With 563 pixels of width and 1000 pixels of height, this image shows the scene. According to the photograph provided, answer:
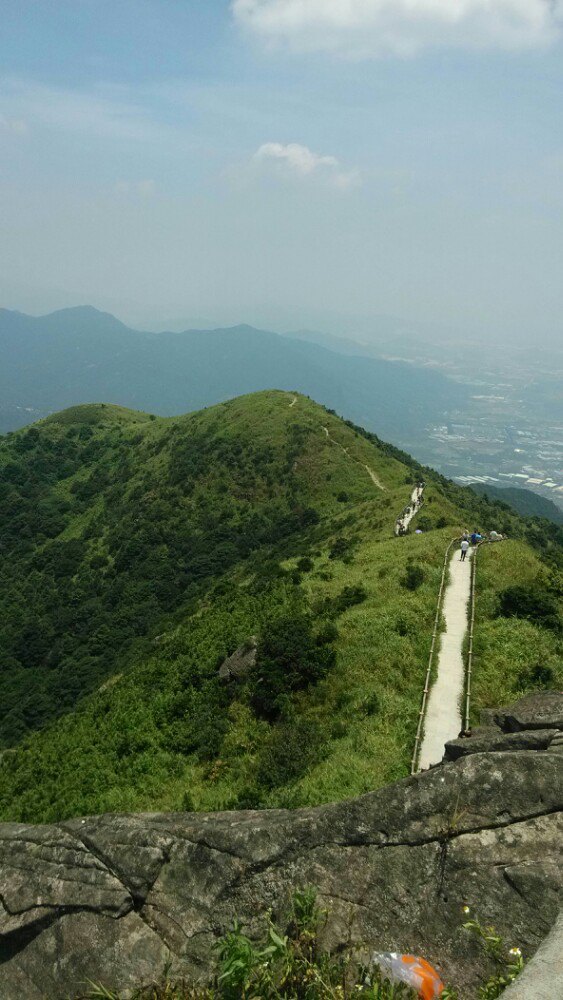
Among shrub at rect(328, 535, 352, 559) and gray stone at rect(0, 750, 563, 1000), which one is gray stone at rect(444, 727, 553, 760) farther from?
shrub at rect(328, 535, 352, 559)

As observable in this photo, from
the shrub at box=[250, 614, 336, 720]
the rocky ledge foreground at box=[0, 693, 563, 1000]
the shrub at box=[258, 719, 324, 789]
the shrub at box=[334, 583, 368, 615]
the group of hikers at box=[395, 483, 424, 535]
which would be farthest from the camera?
the group of hikers at box=[395, 483, 424, 535]

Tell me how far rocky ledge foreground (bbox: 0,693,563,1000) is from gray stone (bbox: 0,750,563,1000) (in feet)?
0.07

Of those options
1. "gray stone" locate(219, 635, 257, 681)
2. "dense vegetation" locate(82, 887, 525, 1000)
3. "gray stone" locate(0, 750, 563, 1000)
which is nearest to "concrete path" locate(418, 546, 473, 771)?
"gray stone" locate(0, 750, 563, 1000)

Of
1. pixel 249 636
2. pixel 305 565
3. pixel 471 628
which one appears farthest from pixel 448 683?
pixel 305 565

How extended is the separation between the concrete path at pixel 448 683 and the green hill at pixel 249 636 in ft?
2.55

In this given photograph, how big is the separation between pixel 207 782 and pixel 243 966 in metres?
16.4

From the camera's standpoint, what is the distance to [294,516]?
8094 cm

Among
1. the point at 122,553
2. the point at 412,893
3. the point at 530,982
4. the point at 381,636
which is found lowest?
the point at 122,553

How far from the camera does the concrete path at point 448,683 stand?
64.8 feet

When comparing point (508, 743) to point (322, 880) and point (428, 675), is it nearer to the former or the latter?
point (322, 880)

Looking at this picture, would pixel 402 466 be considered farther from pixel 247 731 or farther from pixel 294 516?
pixel 247 731

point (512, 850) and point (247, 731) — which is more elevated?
point (512, 850)

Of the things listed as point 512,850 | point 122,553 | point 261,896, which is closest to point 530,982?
point 512,850

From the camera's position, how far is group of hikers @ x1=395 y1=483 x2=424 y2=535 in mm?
48219
